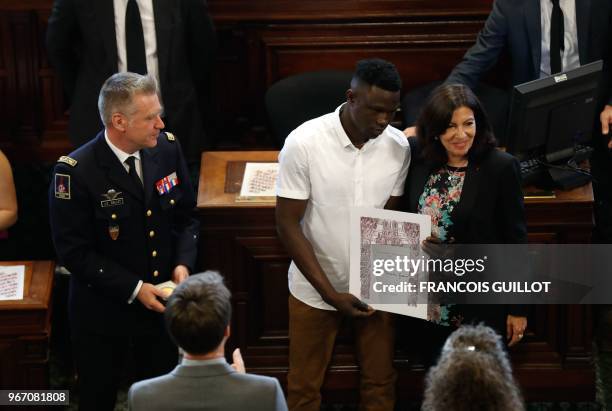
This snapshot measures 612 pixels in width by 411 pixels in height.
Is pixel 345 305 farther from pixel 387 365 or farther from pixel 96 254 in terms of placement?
pixel 96 254

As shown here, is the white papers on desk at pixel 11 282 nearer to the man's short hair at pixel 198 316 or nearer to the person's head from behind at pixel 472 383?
the man's short hair at pixel 198 316

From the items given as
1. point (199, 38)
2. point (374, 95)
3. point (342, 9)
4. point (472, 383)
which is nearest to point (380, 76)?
point (374, 95)

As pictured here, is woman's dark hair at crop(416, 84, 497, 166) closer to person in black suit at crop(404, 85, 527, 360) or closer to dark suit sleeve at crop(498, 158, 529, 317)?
person in black suit at crop(404, 85, 527, 360)

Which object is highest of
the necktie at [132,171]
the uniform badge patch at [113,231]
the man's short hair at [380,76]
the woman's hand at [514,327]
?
the man's short hair at [380,76]

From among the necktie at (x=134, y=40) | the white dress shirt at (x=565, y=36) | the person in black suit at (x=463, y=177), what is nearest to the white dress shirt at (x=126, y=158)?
the person in black suit at (x=463, y=177)

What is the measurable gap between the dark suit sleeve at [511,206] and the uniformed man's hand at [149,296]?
4.04 ft

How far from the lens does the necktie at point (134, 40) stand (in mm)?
4711

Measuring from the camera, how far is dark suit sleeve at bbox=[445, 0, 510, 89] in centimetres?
475

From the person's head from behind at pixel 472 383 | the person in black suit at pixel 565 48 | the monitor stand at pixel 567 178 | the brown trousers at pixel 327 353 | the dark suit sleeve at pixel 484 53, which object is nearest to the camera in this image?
the person's head from behind at pixel 472 383

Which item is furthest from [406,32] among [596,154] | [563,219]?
[563,219]

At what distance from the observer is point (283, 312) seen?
14.0ft

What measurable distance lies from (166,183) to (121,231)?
9.5 inches

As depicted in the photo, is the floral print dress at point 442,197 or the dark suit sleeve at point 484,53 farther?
the dark suit sleeve at point 484,53

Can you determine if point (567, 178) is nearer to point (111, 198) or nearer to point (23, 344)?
point (111, 198)
